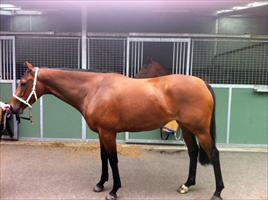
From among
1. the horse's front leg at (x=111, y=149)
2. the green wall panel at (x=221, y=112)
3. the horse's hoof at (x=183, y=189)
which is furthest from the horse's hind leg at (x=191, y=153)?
the green wall panel at (x=221, y=112)

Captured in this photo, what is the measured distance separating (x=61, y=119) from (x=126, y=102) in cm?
227

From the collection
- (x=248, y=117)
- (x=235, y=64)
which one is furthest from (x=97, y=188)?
(x=235, y=64)

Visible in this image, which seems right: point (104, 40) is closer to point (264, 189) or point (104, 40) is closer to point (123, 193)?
point (123, 193)

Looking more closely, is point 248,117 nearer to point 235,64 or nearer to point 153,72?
point 235,64

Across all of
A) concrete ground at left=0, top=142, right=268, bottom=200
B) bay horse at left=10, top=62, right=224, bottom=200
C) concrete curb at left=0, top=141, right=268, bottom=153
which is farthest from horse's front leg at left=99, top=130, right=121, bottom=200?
concrete curb at left=0, top=141, right=268, bottom=153

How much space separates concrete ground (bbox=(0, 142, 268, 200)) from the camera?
3.43 meters

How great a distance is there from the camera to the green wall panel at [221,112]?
5137mm

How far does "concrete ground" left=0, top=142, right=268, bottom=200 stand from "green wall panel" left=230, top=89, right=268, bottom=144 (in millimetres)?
367

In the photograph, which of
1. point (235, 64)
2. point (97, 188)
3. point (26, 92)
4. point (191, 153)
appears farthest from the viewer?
point (235, 64)

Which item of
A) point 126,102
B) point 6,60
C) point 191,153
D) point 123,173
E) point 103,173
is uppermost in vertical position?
point 6,60

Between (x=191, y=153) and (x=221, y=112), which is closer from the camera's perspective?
(x=191, y=153)

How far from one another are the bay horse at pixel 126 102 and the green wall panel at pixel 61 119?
1903mm

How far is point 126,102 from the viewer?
10.7 feet

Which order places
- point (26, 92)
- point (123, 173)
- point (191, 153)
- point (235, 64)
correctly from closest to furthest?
point (26, 92) → point (191, 153) → point (123, 173) → point (235, 64)
